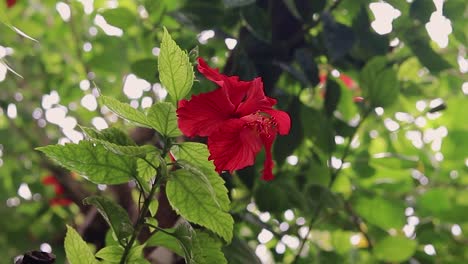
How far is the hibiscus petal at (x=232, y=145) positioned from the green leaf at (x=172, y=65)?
60 mm

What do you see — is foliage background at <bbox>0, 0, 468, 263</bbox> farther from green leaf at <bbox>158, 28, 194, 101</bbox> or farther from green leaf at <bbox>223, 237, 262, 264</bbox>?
green leaf at <bbox>158, 28, 194, 101</bbox>

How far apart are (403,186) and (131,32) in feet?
2.33

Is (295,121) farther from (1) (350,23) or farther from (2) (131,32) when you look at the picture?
(2) (131,32)

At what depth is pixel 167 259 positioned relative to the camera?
30.1 inches

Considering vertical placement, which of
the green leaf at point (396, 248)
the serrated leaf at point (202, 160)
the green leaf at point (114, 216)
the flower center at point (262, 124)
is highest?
the flower center at point (262, 124)

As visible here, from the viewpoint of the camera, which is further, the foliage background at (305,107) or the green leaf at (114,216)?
the foliage background at (305,107)

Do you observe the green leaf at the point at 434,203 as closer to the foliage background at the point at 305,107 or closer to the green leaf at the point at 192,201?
the foliage background at the point at 305,107

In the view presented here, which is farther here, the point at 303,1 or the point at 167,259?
the point at 303,1

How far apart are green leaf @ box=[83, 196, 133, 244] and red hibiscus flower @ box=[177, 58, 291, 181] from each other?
90 mm

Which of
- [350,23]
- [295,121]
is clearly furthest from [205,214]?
[350,23]

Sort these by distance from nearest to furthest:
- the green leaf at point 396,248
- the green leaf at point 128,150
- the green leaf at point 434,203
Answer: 1. the green leaf at point 128,150
2. the green leaf at point 396,248
3. the green leaf at point 434,203

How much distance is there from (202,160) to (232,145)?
3 cm

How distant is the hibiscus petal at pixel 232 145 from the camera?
1.66 ft

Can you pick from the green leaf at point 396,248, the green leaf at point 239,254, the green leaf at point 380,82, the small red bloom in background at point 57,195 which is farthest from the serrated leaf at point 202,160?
the small red bloom in background at point 57,195
